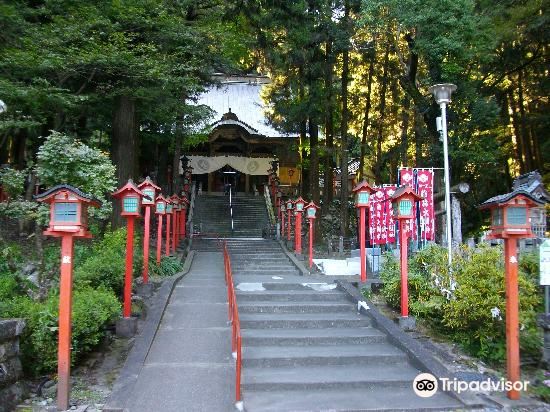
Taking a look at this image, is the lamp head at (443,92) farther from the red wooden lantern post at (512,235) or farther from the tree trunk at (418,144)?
the tree trunk at (418,144)

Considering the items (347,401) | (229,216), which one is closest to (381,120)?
(229,216)

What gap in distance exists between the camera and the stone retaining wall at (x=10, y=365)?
5.17 m

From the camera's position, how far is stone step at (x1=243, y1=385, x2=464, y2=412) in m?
5.34

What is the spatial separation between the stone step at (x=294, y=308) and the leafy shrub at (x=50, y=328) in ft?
8.53

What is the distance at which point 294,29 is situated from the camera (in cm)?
1588

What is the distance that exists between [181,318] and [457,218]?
324 inches

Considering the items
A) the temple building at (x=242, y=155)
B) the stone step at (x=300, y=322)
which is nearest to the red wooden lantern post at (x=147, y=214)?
the stone step at (x=300, y=322)

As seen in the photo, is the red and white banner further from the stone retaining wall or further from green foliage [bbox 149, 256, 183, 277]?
the stone retaining wall

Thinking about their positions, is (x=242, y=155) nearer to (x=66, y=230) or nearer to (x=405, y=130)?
(x=405, y=130)

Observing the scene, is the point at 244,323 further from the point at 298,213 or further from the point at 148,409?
the point at 298,213

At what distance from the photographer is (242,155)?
1142 inches

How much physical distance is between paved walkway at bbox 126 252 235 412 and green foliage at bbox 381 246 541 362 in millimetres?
3439

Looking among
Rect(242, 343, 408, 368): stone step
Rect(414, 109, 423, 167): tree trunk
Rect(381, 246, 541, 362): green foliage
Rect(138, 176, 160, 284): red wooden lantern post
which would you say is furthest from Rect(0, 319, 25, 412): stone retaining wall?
Rect(414, 109, 423, 167): tree trunk

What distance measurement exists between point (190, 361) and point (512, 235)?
4.53 meters
